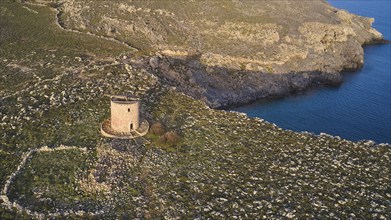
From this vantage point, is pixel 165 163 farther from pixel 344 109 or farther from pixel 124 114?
pixel 344 109

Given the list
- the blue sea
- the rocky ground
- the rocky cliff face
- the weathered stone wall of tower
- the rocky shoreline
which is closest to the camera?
the rocky ground

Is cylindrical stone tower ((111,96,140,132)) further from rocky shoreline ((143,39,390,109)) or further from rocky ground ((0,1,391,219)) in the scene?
rocky shoreline ((143,39,390,109))

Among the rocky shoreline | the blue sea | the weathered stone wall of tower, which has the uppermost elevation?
the weathered stone wall of tower

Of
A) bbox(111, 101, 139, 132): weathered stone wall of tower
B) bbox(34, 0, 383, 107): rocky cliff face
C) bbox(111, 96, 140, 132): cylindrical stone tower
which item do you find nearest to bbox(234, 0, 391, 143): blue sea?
bbox(34, 0, 383, 107): rocky cliff face

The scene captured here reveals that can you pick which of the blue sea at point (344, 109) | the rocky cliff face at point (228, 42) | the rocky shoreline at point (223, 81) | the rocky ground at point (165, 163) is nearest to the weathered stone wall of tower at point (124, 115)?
the rocky ground at point (165, 163)

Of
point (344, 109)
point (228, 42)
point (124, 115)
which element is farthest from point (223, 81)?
point (124, 115)

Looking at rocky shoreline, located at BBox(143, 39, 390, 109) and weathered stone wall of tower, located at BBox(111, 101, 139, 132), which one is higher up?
weathered stone wall of tower, located at BBox(111, 101, 139, 132)

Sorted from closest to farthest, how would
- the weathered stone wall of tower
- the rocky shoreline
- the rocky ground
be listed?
the rocky ground, the weathered stone wall of tower, the rocky shoreline
